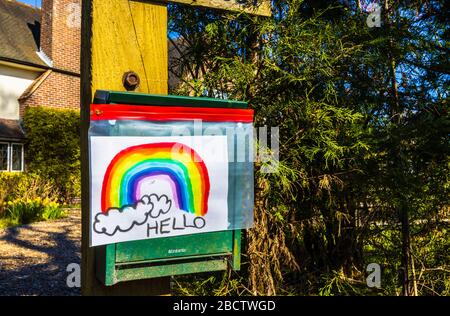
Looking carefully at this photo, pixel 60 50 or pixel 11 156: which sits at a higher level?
pixel 60 50

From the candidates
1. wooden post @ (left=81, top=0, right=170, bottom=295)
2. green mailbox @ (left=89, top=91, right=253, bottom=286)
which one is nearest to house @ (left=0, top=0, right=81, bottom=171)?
wooden post @ (left=81, top=0, right=170, bottom=295)

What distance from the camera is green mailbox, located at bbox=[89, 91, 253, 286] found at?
1768mm

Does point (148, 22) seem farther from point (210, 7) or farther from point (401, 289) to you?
point (401, 289)

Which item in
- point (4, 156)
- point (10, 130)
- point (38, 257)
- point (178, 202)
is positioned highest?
point (10, 130)

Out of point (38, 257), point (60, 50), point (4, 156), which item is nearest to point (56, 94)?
point (60, 50)

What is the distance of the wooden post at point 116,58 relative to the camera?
1920 mm

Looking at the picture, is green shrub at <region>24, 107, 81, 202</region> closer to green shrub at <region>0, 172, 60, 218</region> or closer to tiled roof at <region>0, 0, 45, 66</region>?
green shrub at <region>0, 172, 60, 218</region>

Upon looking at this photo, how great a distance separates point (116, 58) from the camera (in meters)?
1.97

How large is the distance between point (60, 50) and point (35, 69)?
3.91 ft

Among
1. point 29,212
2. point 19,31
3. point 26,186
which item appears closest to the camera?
point 29,212

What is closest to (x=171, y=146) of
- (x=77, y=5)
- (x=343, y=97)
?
(x=343, y=97)

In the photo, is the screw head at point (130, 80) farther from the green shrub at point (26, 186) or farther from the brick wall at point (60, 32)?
the brick wall at point (60, 32)

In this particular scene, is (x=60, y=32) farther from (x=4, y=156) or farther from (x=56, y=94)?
(x=4, y=156)

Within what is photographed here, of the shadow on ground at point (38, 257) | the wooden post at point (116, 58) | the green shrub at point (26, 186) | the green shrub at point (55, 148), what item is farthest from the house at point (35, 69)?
the wooden post at point (116, 58)
